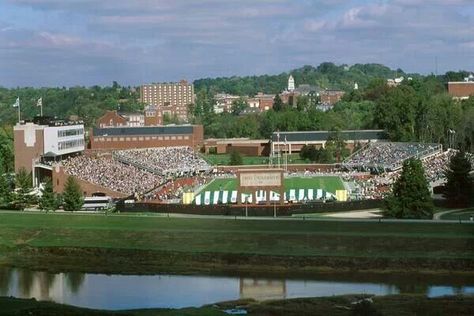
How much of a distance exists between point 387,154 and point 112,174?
3469 centimetres

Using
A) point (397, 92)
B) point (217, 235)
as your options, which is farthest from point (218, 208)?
point (397, 92)

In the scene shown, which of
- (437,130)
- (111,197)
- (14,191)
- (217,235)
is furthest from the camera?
(437,130)

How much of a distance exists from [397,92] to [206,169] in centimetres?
3584

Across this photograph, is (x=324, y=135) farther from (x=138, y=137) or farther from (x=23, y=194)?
(x=23, y=194)

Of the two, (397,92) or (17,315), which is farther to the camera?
(397,92)

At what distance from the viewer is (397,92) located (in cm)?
12362

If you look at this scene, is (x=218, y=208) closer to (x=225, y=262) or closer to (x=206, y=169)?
(x=225, y=262)

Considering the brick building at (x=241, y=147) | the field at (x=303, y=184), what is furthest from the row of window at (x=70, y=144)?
the brick building at (x=241, y=147)

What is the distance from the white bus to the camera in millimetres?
67625

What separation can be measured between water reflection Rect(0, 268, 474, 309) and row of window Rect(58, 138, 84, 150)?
45.0 meters

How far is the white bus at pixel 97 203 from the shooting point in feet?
222

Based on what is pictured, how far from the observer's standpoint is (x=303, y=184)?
83.8 metres

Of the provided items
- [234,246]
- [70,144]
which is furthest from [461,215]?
[70,144]

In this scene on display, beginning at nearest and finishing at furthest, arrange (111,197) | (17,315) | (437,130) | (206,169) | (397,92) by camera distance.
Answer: (17,315) < (111,197) < (206,169) < (437,130) < (397,92)
